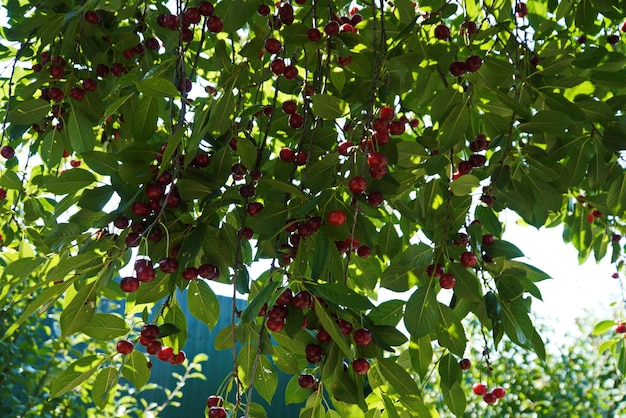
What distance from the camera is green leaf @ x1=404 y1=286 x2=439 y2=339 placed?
3.40 feet

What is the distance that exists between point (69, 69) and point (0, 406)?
174 cm

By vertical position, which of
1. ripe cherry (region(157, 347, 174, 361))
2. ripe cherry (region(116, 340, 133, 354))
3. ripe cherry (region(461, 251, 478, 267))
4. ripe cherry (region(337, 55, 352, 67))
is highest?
ripe cherry (region(337, 55, 352, 67))

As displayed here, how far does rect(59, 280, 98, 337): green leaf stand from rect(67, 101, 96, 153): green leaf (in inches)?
21.7

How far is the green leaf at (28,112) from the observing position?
1386 mm

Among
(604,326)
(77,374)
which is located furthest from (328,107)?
(604,326)

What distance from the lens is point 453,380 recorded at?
1.24 metres

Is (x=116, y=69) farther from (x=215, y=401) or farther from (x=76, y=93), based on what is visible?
(x=215, y=401)

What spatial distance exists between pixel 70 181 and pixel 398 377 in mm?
609

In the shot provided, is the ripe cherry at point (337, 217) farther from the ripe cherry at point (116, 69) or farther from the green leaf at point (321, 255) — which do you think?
the ripe cherry at point (116, 69)

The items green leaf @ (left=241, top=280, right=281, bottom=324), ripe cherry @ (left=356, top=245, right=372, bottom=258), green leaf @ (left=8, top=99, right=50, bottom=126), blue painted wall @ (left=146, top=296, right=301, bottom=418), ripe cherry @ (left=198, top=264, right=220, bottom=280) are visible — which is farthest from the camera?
blue painted wall @ (left=146, top=296, right=301, bottom=418)

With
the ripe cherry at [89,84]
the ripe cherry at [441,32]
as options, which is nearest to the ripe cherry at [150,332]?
the ripe cherry at [89,84]

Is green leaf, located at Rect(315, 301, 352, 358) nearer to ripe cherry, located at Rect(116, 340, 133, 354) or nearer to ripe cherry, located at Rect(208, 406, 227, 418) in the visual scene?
ripe cherry, located at Rect(208, 406, 227, 418)

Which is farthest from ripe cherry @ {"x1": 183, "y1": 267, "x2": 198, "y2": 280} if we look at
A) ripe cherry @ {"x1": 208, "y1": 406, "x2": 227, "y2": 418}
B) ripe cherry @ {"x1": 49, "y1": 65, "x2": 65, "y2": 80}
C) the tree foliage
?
ripe cherry @ {"x1": 49, "y1": 65, "x2": 65, "y2": 80}

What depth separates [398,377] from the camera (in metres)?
0.98
